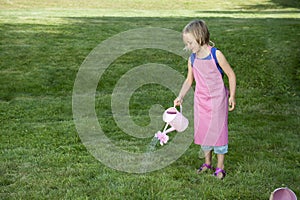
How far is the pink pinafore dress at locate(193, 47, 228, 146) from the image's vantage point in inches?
172

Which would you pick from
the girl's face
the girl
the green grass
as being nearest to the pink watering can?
the girl

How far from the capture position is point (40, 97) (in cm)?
888

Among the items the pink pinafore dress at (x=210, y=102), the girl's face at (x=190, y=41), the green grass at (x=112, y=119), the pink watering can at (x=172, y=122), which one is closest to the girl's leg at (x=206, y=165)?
the green grass at (x=112, y=119)

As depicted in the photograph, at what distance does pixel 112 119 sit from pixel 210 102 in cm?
307

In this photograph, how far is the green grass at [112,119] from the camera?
4.40 meters

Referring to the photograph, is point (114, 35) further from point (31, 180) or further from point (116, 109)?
point (31, 180)

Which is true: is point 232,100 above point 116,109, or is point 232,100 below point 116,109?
above

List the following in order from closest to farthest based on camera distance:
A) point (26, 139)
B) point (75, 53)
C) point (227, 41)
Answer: point (26, 139) → point (75, 53) → point (227, 41)

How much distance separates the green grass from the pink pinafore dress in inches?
17.8

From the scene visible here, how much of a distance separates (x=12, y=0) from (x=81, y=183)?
75.2ft

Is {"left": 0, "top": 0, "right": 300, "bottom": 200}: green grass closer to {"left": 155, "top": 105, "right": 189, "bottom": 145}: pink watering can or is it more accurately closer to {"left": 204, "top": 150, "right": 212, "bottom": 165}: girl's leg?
{"left": 204, "top": 150, "right": 212, "bottom": 165}: girl's leg

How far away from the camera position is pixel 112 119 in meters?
7.22

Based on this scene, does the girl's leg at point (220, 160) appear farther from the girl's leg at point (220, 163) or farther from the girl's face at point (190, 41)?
the girl's face at point (190, 41)

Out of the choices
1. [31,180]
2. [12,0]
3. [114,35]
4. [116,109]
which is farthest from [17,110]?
[12,0]
